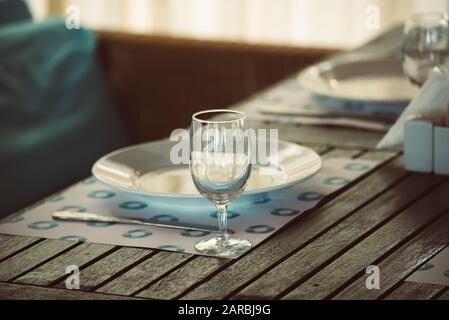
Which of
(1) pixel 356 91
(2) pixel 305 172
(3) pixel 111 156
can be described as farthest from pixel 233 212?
(1) pixel 356 91

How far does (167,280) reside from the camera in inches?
43.5

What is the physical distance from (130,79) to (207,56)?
0.25m

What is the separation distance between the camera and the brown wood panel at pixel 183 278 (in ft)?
3.51

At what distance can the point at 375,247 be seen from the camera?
119 cm

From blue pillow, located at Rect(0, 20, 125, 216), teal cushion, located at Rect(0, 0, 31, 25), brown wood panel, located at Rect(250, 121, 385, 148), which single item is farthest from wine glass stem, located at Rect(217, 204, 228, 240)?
teal cushion, located at Rect(0, 0, 31, 25)

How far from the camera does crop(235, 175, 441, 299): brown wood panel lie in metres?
1.09

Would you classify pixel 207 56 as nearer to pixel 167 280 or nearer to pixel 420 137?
pixel 420 137

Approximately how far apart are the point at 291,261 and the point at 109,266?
0.20 meters

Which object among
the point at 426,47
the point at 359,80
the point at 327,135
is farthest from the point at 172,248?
the point at 359,80

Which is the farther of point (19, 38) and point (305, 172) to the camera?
point (19, 38)

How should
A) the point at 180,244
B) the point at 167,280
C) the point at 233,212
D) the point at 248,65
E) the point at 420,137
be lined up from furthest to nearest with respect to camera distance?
Result: the point at 248,65 < the point at 420,137 < the point at 233,212 < the point at 180,244 < the point at 167,280

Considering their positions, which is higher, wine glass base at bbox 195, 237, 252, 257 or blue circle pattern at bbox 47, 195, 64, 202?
blue circle pattern at bbox 47, 195, 64, 202

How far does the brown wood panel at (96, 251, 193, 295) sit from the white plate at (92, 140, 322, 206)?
0.13m

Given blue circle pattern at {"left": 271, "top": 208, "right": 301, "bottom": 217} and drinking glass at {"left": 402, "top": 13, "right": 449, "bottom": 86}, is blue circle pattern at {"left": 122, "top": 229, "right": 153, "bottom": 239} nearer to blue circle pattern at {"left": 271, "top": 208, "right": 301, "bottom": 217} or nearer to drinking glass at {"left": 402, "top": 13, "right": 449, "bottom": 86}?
blue circle pattern at {"left": 271, "top": 208, "right": 301, "bottom": 217}
